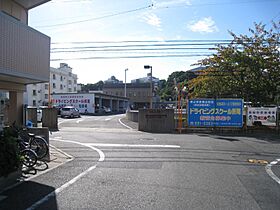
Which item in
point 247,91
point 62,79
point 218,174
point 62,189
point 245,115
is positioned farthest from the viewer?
point 62,79

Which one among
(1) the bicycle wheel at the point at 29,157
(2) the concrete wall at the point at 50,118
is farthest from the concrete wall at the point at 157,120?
(1) the bicycle wheel at the point at 29,157

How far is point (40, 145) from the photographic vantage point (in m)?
9.35

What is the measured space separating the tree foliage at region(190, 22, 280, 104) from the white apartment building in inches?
1685

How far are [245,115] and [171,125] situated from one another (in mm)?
5063

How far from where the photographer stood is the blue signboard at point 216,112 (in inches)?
757

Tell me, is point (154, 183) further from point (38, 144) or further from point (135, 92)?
point (135, 92)

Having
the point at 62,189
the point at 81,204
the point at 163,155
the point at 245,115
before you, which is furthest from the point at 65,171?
the point at 245,115

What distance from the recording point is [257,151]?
11750mm

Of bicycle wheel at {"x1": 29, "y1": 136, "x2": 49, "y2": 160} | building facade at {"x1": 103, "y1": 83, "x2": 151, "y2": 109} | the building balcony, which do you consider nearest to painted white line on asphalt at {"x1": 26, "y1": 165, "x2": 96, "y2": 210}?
bicycle wheel at {"x1": 29, "y1": 136, "x2": 49, "y2": 160}

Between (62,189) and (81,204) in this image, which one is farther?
(62,189)

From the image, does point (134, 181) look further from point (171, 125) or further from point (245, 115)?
point (245, 115)

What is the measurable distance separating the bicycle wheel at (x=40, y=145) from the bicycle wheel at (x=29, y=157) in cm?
123

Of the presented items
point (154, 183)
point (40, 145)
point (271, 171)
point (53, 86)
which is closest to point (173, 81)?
point (53, 86)

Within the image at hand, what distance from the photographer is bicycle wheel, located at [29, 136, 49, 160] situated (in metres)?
9.34
